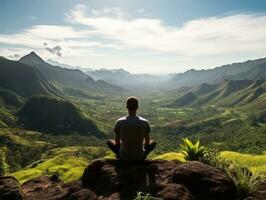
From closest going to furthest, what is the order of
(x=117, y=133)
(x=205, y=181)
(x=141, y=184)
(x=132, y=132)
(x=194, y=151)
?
(x=205, y=181) < (x=141, y=184) < (x=132, y=132) < (x=117, y=133) < (x=194, y=151)

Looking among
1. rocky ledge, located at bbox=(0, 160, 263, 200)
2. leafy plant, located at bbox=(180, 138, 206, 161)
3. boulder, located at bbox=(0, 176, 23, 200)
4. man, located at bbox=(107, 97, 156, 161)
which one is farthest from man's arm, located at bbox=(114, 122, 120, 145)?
boulder, located at bbox=(0, 176, 23, 200)

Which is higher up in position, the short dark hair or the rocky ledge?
the short dark hair

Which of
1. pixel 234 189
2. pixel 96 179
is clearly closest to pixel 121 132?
pixel 96 179

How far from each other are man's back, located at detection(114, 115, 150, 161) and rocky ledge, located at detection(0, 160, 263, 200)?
0.52 m

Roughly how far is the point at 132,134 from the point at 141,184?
9.20ft

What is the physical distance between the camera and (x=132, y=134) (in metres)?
18.4

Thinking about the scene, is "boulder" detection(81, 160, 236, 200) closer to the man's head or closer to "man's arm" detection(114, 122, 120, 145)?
"man's arm" detection(114, 122, 120, 145)

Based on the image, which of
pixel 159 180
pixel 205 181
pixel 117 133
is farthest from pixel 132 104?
pixel 205 181

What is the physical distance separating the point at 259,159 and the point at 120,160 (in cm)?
5013

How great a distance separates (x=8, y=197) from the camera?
18.2 m

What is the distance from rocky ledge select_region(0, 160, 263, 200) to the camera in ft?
49.2

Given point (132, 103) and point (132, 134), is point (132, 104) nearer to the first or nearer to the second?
point (132, 103)

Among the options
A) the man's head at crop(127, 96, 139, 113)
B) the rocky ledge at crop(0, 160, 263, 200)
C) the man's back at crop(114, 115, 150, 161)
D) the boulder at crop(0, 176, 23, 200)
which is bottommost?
→ the boulder at crop(0, 176, 23, 200)

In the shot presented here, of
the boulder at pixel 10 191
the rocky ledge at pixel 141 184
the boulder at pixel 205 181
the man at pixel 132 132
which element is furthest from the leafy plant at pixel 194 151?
the boulder at pixel 10 191
